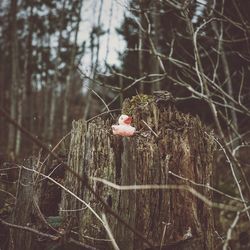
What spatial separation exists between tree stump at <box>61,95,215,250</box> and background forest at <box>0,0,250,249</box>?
28 centimetres

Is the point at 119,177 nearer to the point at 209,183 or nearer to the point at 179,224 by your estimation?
the point at 179,224

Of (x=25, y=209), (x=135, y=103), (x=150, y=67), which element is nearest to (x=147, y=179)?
(x=135, y=103)

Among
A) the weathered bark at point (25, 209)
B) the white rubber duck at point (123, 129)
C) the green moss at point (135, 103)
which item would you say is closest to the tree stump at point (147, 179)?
the white rubber duck at point (123, 129)

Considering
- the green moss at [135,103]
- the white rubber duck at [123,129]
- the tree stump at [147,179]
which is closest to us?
the tree stump at [147,179]

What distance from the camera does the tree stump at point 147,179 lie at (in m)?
2.28

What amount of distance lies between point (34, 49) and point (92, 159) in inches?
801

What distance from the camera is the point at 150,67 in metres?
10.9

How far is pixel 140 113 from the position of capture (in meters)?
2.73

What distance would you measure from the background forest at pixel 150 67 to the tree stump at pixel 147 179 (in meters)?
0.28

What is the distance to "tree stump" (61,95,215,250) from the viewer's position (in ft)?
7.47

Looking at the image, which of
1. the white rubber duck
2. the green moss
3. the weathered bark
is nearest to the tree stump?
the white rubber duck

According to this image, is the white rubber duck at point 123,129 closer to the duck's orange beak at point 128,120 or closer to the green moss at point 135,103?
the duck's orange beak at point 128,120

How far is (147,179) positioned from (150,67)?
347 inches

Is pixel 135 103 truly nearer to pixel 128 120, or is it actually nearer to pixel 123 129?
pixel 128 120
